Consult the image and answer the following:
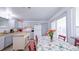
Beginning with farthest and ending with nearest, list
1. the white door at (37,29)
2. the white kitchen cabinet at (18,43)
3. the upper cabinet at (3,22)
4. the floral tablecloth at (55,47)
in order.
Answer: the white door at (37,29), the upper cabinet at (3,22), the white kitchen cabinet at (18,43), the floral tablecloth at (55,47)

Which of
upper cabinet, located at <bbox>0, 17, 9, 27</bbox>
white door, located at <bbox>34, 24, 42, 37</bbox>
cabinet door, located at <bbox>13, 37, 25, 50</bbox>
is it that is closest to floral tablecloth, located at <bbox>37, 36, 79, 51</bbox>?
cabinet door, located at <bbox>13, 37, 25, 50</bbox>

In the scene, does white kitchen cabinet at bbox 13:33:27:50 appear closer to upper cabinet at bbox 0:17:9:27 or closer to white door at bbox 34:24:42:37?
upper cabinet at bbox 0:17:9:27

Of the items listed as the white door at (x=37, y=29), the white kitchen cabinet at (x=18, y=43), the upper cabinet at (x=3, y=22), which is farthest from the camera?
the white door at (x=37, y=29)

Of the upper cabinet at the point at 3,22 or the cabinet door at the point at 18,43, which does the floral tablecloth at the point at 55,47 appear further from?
the upper cabinet at the point at 3,22

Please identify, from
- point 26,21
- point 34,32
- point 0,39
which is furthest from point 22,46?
point 26,21

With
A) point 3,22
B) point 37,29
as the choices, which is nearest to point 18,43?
point 3,22

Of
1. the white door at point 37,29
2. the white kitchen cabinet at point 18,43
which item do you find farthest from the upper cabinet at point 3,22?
the white door at point 37,29

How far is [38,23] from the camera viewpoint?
1023 centimetres

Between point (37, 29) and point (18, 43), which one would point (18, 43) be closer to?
point (18, 43)

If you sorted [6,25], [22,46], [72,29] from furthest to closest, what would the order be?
[6,25] → [22,46] → [72,29]

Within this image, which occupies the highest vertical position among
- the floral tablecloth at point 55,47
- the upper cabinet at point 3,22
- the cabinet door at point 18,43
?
the upper cabinet at point 3,22
